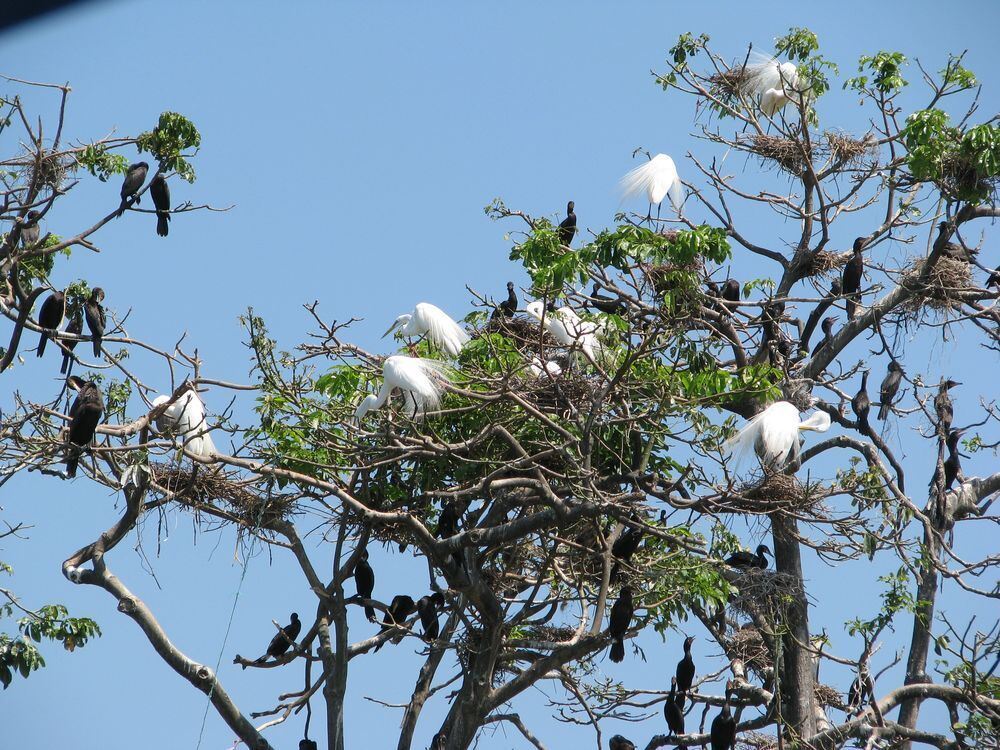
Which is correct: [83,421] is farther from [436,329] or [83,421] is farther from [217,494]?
[436,329]

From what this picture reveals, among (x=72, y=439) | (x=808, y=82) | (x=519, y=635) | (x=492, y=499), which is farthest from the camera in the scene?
(x=808, y=82)

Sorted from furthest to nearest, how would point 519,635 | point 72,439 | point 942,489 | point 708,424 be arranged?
point 942,489, point 519,635, point 708,424, point 72,439

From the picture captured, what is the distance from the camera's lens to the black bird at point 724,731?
762 centimetres

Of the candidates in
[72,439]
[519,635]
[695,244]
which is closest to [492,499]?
[519,635]

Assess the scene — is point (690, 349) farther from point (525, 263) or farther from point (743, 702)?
point (743, 702)

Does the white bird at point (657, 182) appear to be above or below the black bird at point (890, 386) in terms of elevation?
above

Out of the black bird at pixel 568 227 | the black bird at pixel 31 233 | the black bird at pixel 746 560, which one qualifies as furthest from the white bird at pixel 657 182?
the black bird at pixel 31 233

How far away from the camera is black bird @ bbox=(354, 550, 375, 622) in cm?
776

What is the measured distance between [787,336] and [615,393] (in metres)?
3.32

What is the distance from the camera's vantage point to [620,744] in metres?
8.45

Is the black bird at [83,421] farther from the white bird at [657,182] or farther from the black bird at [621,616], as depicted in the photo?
the white bird at [657,182]

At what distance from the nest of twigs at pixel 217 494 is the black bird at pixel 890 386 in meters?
4.17

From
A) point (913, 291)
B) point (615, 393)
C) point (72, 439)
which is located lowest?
point (72, 439)

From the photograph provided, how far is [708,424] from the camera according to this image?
663cm
